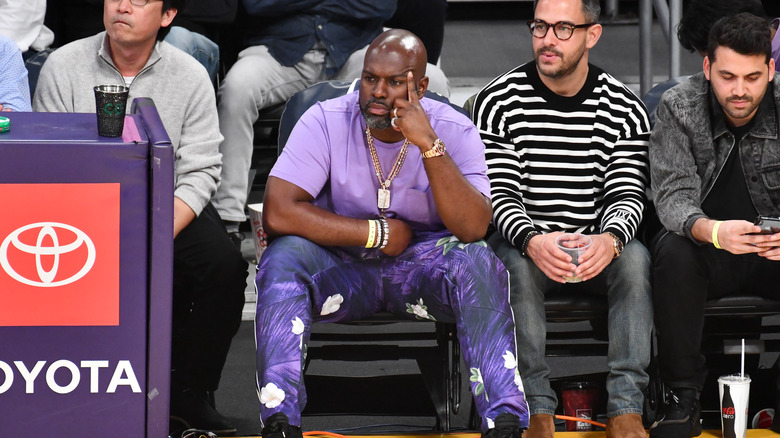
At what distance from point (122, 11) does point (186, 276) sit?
83 centimetres

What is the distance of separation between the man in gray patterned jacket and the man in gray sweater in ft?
4.18

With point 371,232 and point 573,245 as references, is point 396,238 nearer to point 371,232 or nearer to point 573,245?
point 371,232

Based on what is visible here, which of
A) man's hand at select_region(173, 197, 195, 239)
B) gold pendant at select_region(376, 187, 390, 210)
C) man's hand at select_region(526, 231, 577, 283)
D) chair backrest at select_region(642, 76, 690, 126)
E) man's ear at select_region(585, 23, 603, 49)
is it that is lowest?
man's hand at select_region(526, 231, 577, 283)

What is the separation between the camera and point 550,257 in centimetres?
317

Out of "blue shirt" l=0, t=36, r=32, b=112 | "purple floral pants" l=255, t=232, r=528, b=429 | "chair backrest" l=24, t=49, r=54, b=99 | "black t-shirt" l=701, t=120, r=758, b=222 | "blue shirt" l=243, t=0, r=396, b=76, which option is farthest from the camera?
"blue shirt" l=243, t=0, r=396, b=76

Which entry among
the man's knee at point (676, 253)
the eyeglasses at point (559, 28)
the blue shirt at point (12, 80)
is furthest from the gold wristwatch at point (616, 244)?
the blue shirt at point (12, 80)

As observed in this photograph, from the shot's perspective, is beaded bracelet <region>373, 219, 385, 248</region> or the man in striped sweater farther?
the man in striped sweater

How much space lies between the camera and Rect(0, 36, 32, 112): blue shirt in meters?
3.46

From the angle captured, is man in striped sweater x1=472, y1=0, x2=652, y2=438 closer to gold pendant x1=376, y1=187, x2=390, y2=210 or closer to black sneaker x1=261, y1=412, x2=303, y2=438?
gold pendant x1=376, y1=187, x2=390, y2=210

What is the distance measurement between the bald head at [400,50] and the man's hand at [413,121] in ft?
0.16

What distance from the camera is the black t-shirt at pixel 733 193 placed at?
335cm

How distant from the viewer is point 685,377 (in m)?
3.16

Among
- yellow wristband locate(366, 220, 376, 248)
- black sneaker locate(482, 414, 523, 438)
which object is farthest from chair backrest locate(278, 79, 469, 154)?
black sneaker locate(482, 414, 523, 438)

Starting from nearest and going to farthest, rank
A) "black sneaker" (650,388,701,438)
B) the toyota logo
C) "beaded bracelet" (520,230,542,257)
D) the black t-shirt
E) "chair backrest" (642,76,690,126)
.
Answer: the toyota logo < "black sneaker" (650,388,701,438) < "beaded bracelet" (520,230,542,257) < the black t-shirt < "chair backrest" (642,76,690,126)
